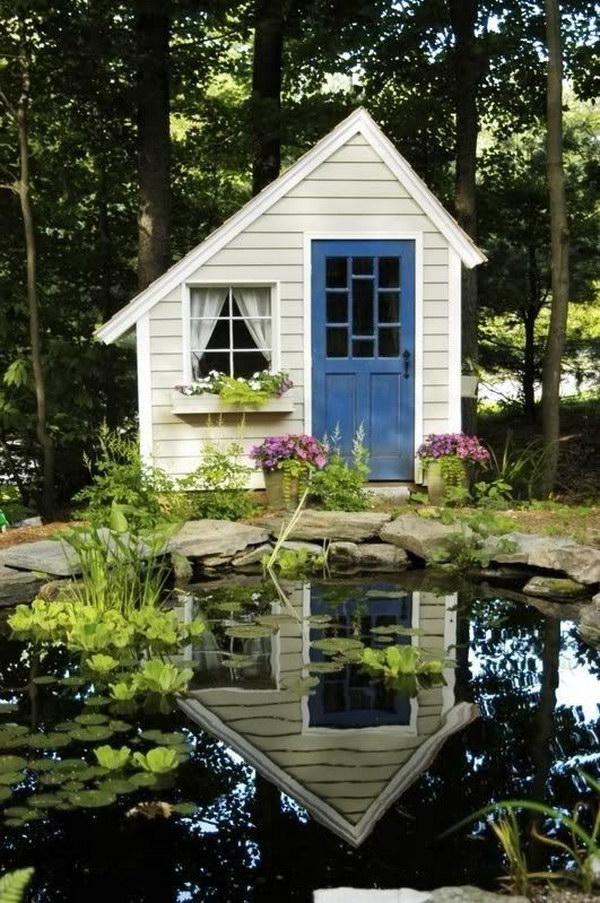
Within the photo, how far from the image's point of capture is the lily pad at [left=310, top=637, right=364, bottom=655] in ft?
19.0

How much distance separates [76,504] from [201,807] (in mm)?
10441

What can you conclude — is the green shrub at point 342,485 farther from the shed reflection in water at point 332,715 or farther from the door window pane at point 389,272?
the shed reflection in water at point 332,715

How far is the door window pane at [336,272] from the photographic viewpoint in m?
9.78

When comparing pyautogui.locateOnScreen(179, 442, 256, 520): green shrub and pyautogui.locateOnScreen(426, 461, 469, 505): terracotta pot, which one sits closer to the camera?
pyautogui.locateOnScreen(179, 442, 256, 520): green shrub

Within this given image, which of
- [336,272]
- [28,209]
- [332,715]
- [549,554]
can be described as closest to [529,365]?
[336,272]

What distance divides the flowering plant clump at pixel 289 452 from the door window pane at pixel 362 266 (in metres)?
1.67

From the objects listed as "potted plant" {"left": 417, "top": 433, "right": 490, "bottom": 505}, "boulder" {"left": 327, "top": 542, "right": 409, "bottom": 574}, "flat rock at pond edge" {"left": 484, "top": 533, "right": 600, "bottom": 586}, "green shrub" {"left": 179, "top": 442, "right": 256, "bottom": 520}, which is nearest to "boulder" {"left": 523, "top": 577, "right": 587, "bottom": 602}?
"flat rock at pond edge" {"left": 484, "top": 533, "right": 600, "bottom": 586}

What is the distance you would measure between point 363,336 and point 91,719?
19.0ft

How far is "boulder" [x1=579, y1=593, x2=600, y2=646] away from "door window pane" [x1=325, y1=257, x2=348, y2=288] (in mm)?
4399

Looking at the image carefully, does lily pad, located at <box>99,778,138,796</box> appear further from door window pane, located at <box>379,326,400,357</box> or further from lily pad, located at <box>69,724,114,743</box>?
door window pane, located at <box>379,326,400,357</box>

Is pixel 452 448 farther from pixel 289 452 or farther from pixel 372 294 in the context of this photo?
pixel 372 294

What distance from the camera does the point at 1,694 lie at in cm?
519

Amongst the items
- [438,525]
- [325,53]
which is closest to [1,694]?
[438,525]

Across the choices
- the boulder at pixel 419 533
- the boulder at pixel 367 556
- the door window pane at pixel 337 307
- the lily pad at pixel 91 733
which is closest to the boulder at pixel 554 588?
the boulder at pixel 419 533
